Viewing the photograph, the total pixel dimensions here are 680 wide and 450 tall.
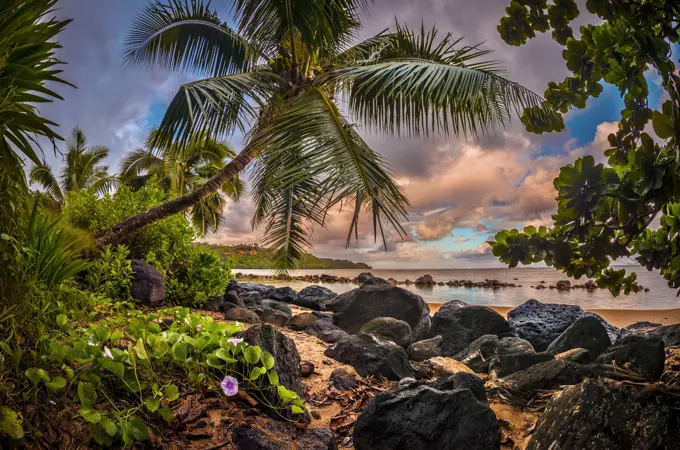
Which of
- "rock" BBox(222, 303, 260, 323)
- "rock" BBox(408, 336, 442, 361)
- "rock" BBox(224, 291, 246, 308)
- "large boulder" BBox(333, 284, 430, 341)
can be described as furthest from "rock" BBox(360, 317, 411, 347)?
"rock" BBox(224, 291, 246, 308)

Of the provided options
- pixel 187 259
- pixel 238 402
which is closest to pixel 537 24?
pixel 238 402

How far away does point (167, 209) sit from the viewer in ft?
→ 21.9

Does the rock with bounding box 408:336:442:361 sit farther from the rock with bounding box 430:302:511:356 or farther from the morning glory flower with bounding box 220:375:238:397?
the morning glory flower with bounding box 220:375:238:397

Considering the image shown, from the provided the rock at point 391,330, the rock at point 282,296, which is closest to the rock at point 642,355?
the rock at point 391,330

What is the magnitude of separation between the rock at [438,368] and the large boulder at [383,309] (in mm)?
1907

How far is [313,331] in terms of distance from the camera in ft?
18.6

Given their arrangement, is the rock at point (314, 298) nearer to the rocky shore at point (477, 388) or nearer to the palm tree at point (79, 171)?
the rocky shore at point (477, 388)

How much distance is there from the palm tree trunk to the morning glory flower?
4.87 m

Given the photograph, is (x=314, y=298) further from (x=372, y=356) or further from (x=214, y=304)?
(x=372, y=356)

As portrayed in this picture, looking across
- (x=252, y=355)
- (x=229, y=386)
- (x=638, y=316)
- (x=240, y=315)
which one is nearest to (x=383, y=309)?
(x=240, y=315)

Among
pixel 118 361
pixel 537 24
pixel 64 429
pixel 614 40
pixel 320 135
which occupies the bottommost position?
pixel 64 429

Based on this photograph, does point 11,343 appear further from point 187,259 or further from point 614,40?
point 187,259

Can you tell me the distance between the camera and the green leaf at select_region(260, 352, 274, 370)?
7.64 feet

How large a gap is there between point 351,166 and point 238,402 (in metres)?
3.53
